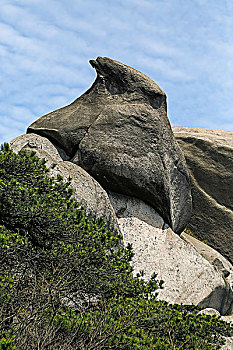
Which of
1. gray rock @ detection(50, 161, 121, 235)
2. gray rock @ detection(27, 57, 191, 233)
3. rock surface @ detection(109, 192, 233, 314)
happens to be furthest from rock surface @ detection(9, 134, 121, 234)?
rock surface @ detection(109, 192, 233, 314)

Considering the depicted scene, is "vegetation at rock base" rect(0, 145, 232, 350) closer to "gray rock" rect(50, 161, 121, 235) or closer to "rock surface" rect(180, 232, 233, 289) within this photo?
"gray rock" rect(50, 161, 121, 235)

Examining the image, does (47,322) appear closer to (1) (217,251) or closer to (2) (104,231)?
(2) (104,231)

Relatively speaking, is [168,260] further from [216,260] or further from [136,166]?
[136,166]

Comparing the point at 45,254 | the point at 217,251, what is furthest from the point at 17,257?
the point at 217,251

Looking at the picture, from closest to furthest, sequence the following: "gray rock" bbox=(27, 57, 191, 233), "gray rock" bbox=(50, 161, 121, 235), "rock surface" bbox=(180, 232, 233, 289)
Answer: "gray rock" bbox=(50, 161, 121, 235) → "gray rock" bbox=(27, 57, 191, 233) → "rock surface" bbox=(180, 232, 233, 289)

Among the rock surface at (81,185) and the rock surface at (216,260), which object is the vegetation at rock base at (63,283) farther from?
the rock surface at (216,260)

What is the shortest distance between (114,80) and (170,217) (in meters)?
4.67

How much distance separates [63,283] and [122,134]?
7741 millimetres

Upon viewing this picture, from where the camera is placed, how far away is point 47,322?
586 centimetres

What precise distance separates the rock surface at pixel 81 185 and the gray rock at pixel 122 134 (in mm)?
951

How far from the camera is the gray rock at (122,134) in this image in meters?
13.3

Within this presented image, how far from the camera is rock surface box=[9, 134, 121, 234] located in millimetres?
11398

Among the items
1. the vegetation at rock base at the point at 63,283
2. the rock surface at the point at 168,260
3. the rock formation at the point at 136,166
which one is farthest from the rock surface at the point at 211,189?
the vegetation at rock base at the point at 63,283

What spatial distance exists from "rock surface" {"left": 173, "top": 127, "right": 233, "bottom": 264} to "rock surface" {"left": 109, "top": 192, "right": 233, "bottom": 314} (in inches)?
135
